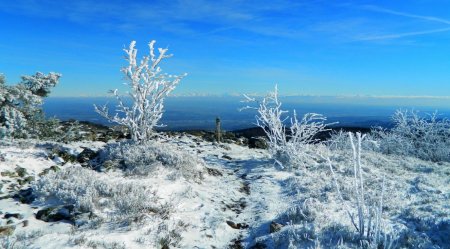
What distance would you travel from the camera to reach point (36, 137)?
51.4 feet

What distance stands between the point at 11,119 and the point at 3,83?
1548 millimetres

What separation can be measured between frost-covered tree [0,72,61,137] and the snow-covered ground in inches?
51.5

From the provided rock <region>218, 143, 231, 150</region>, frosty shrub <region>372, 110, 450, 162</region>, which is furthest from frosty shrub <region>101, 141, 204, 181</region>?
frosty shrub <region>372, 110, 450, 162</region>

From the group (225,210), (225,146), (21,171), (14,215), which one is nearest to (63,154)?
(21,171)

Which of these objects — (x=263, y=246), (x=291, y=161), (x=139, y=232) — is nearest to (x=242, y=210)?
(x=263, y=246)

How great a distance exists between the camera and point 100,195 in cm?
899

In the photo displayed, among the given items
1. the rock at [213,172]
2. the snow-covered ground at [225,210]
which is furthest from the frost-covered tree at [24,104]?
the rock at [213,172]

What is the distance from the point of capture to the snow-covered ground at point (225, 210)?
22.8ft

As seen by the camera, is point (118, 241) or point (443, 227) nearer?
point (118, 241)

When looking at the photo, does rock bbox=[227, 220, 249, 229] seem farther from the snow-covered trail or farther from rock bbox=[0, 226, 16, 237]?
rock bbox=[0, 226, 16, 237]

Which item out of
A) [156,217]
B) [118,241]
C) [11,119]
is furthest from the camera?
[11,119]

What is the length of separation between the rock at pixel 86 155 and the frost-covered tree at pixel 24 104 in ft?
9.07

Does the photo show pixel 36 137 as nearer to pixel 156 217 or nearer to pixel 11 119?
pixel 11 119

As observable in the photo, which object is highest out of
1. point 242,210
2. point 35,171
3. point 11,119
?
point 11,119
